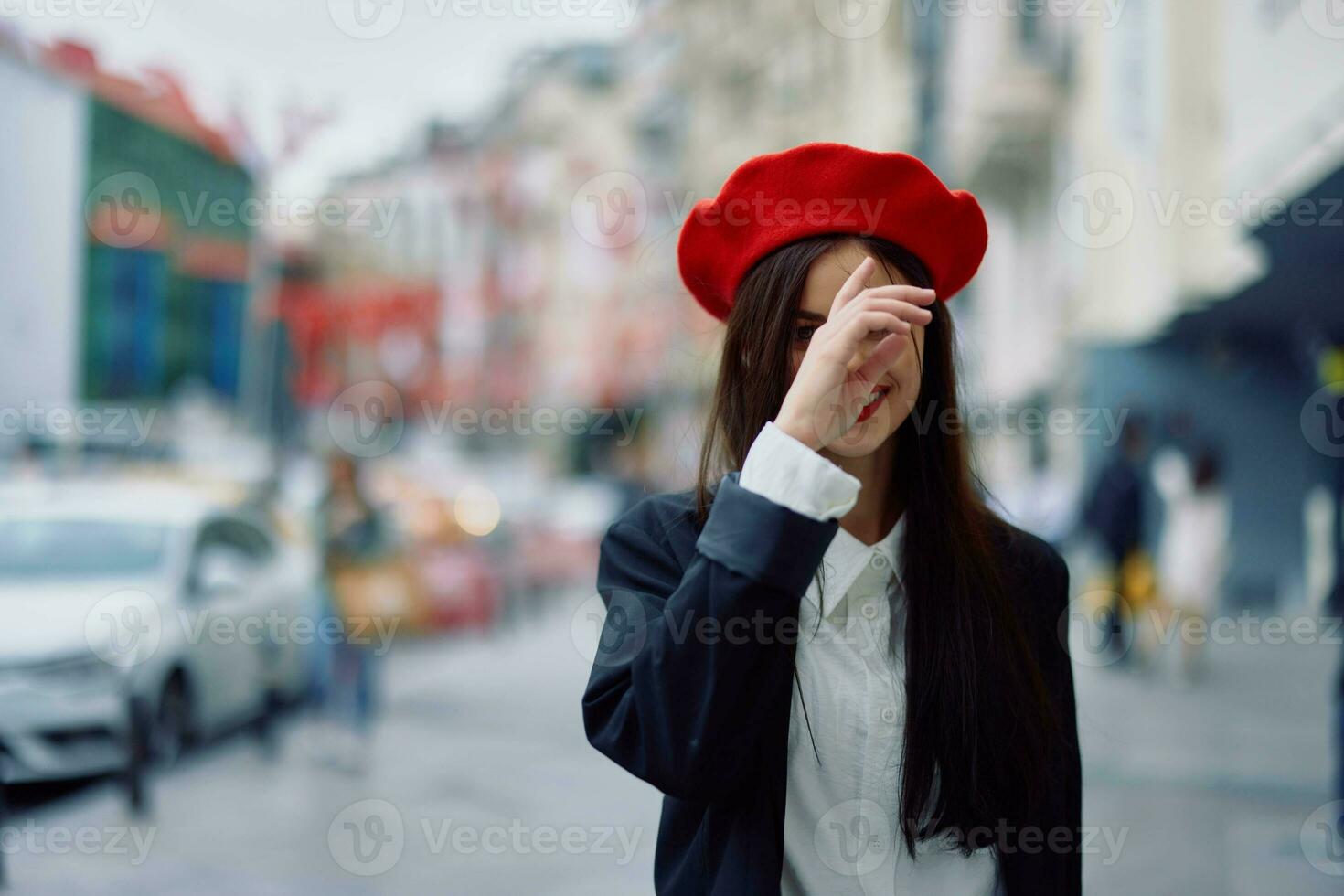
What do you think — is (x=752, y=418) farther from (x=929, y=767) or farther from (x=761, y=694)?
(x=929, y=767)

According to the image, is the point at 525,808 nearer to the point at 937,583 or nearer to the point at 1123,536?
the point at 937,583

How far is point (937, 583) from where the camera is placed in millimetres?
1691

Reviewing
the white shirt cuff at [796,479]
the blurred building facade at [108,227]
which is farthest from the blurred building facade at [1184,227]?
the blurred building facade at [108,227]

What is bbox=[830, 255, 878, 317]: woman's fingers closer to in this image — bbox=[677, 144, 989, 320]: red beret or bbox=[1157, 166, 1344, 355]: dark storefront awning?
bbox=[677, 144, 989, 320]: red beret

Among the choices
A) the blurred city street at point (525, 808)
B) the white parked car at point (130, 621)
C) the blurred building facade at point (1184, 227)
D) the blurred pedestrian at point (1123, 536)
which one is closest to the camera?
the blurred city street at point (525, 808)

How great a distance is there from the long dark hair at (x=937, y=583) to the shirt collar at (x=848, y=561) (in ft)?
0.06

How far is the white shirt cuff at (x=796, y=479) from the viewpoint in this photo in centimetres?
138

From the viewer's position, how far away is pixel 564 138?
1969 inches

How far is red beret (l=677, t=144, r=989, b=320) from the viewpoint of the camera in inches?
63.0

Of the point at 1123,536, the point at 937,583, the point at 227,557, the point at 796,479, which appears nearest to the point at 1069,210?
the point at 1123,536

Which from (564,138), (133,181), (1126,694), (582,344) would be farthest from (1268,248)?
(564,138)

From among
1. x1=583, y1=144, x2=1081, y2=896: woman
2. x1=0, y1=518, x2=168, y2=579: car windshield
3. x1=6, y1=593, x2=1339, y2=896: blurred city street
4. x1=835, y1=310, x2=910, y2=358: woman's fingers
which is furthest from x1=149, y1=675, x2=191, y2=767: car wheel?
x1=835, y1=310, x2=910, y2=358: woman's fingers

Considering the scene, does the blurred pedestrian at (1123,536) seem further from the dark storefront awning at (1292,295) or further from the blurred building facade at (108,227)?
the blurred building facade at (108,227)

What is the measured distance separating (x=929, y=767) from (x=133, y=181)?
23.1ft
